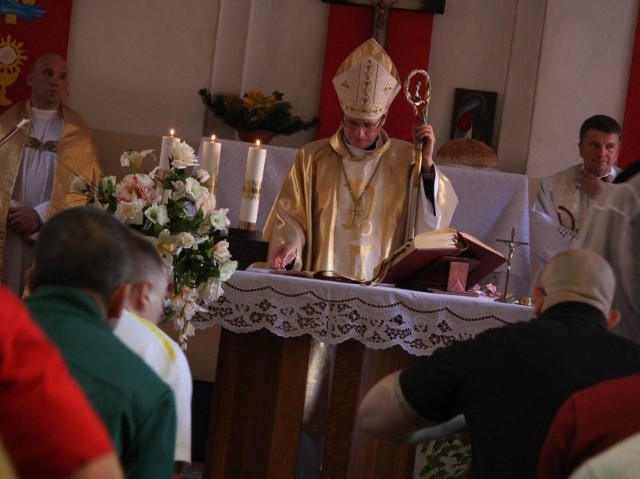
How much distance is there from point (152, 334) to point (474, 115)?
19.5 ft

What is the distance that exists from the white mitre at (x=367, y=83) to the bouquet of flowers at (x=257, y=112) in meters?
1.59

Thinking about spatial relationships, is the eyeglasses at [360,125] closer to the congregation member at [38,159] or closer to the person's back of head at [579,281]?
the congregation member at [38,159]

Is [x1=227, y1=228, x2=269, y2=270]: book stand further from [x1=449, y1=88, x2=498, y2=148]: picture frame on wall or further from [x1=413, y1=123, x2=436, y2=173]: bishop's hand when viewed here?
[x1=449, y1=88, x2=498, y2=148]: picture frame on wall

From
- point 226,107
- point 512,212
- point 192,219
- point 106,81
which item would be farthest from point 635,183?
point 106,81

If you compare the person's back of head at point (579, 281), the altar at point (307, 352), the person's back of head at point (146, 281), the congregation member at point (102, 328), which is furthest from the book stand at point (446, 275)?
the congregation member at point (102, 328)

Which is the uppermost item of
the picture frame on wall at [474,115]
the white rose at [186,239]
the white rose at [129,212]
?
the picture frame on wall at [474,115]

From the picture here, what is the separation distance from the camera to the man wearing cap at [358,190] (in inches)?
234

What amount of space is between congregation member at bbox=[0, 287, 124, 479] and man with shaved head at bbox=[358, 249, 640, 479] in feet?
5.02

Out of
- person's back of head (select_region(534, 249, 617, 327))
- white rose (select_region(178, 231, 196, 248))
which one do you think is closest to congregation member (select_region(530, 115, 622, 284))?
white rose (select_region(178, 231, 196, 248))

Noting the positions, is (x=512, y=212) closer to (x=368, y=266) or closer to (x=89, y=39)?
(x=368, y=266)

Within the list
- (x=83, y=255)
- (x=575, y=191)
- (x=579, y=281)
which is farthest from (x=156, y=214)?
(x=575, y=191)

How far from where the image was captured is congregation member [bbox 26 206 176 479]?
6.56 feet

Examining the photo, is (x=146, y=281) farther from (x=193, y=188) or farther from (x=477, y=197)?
(x=477, y=197)

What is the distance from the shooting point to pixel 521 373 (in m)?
2.74
